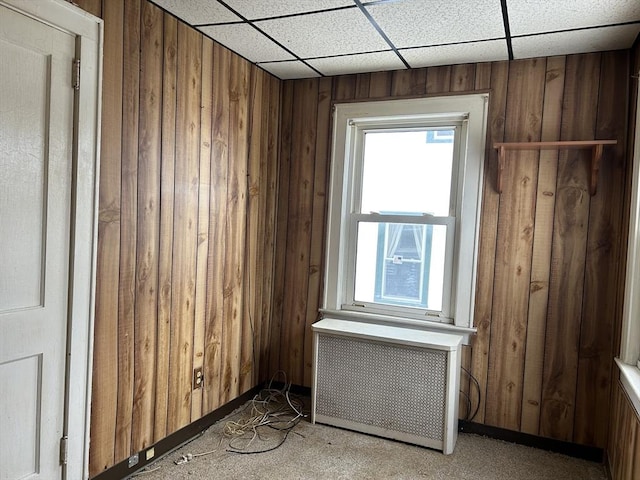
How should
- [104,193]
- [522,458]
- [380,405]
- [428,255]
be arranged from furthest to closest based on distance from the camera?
1. [428,255]
2. [380,405]
3. [522,458]
4. [104,193]

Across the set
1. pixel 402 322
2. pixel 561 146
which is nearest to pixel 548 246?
pixel 561 146

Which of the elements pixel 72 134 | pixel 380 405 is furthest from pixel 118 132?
pixel 380 405

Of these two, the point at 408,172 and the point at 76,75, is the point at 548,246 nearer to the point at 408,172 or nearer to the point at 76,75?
the point at 408,172

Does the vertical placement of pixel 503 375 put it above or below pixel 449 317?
below

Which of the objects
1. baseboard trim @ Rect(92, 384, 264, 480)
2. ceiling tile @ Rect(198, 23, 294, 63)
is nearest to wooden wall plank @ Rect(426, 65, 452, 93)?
ceiling tile @ Rect(198, 23, 294, 63)

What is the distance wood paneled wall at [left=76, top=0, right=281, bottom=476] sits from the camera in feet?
6.98

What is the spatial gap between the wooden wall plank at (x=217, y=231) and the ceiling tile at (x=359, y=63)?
23.5 inches

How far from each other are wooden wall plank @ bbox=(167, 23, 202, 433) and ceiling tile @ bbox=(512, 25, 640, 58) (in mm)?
1771

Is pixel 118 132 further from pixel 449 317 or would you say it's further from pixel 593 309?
pixel 593 309

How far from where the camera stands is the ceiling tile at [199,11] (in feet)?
7.26

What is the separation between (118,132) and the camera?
212 centimetres

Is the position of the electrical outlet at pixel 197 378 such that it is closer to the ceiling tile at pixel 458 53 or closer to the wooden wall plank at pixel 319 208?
the wooden wall plank at pixel 319 208

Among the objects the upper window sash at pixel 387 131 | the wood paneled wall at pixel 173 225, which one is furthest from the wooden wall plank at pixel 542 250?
the wood paneled wall at pixel 173 225

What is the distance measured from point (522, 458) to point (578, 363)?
64cm
